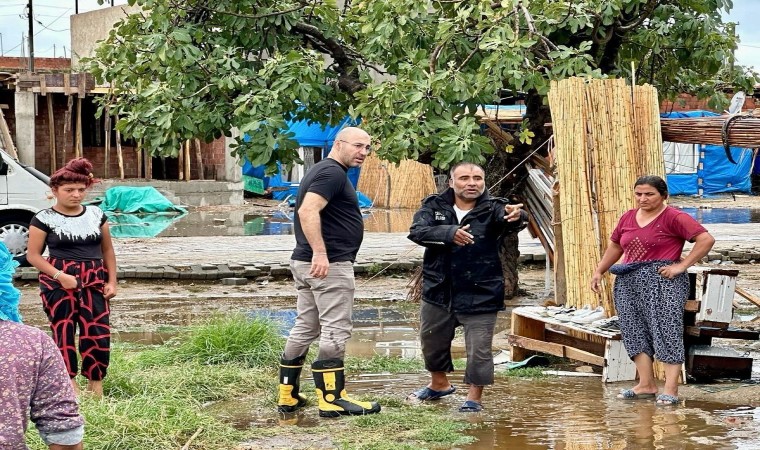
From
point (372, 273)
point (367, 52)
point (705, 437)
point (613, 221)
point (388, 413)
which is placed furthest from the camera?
point (372, 273)

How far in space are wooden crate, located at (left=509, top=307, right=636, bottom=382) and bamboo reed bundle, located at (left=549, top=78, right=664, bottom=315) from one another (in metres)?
0.36

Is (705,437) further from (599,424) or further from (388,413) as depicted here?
(388,413)

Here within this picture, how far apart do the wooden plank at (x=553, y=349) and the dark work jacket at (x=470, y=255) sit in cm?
147

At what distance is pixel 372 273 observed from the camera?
49.8ft

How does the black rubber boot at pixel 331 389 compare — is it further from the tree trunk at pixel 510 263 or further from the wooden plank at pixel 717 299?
the tree trunk at pixel 510 263

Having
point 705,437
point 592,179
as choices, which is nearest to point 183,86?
point 592,179

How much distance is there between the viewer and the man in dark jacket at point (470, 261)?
7234 mm

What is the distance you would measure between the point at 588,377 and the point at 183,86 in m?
5.28

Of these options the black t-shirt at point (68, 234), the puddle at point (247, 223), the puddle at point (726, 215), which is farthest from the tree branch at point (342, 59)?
the puddle at point (726, 215)

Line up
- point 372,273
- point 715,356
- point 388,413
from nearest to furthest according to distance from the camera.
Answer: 1. point 388,413
2. point 715,356
3. point 372,273

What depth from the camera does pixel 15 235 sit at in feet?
49.9

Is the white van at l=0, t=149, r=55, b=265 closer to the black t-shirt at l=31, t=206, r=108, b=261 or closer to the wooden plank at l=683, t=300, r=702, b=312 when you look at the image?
the black t-shirt at l=31, t=206, r=108, b=261

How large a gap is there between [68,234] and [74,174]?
39 cm

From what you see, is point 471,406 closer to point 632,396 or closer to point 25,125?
point 632,396
